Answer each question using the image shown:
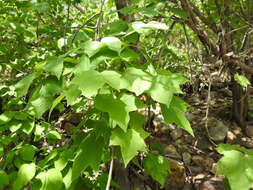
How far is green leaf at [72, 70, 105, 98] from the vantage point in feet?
2.45

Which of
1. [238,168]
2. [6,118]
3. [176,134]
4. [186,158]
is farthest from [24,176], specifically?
[176,134]

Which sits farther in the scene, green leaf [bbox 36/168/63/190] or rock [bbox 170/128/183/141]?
rock [bbox 170/128/183/141]

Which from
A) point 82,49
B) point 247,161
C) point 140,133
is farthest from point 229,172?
point 82,49

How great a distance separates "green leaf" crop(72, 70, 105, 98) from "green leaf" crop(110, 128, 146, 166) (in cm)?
17

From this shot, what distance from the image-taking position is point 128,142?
0.81 metres

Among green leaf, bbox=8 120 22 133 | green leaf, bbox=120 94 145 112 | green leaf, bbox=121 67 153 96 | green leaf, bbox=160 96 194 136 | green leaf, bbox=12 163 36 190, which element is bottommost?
green leaf, bbox=12 163 36 190

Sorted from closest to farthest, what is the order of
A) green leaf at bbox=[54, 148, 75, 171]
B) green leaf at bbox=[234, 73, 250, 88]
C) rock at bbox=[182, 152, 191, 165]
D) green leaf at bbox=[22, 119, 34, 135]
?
green leaf at bbox=[54, 148, 75, 171], green leaf at bbox=[22, 119, 34, 135], green leaf at bbox=[234, 73, 250, 88], rock at bbox=[182, 152, 191, 165]

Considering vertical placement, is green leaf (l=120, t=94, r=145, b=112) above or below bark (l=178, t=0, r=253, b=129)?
above

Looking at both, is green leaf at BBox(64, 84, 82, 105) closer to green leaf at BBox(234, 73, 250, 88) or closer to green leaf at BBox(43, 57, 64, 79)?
green leaf at BBox(43, 57, 64, 79)

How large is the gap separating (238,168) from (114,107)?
0.52m

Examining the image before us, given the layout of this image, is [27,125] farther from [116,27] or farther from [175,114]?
[175,114]

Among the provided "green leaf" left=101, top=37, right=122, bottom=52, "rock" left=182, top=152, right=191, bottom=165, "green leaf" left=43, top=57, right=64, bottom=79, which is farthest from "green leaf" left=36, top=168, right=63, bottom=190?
"rock" left=182, top=152, right=191, bottom=165

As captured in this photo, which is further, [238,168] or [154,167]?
[154,167]

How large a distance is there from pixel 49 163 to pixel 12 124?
1.32ft
